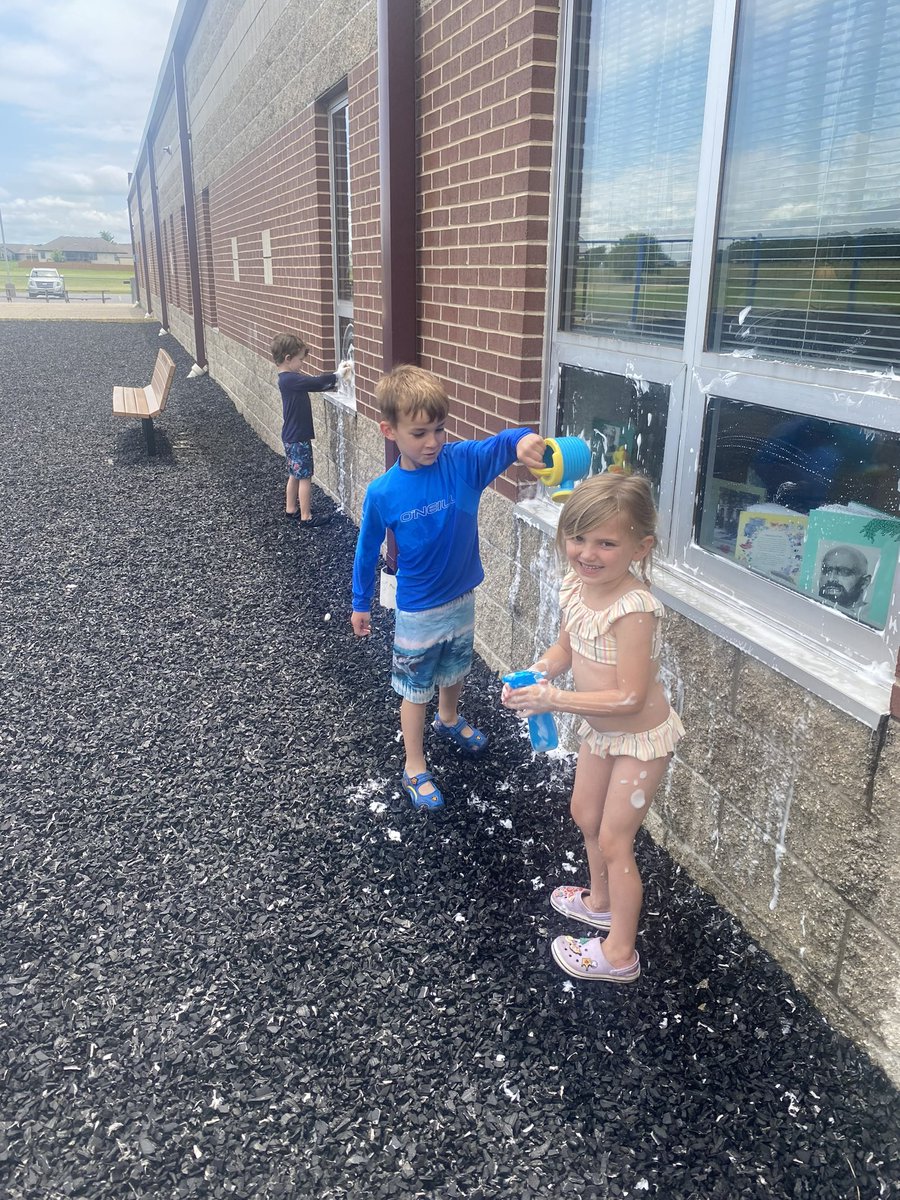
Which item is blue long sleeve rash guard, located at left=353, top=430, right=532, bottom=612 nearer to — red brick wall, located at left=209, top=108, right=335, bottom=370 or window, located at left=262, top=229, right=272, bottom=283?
red brick wall, located at left=209, top=108, right=335, bottom=370

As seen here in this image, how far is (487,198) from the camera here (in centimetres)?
384

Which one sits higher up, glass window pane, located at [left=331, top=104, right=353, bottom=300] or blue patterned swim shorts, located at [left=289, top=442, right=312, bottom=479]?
glass window pane, located at [left=331, top=104, right=353, bottom=300]

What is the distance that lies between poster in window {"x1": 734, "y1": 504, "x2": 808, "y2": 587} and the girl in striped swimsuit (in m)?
0.48

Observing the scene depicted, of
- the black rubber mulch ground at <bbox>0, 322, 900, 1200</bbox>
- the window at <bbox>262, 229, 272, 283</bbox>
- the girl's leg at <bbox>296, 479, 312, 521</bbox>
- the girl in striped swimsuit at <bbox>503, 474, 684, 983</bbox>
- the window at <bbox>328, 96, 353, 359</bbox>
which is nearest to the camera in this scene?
the black rubber mulch ground at <bbox>0, 322, 900, 1200</bbox>

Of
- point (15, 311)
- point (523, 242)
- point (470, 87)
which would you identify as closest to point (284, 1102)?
point (523, 242)

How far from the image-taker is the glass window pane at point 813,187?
207cm

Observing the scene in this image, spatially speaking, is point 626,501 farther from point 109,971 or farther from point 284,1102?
point 109,971

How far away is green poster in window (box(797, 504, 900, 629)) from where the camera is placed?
7.07 ft

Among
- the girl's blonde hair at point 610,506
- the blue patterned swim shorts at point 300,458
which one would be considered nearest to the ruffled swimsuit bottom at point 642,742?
the girl's blonde hair at point 610,506

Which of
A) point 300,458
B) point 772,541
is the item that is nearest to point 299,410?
point 300,458

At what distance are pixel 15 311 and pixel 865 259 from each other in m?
43.6

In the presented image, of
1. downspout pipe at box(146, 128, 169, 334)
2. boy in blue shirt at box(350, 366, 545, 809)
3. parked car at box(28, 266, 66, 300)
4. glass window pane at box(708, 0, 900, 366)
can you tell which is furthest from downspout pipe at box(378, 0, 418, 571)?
parked car at box(28, 266, 66, 300)

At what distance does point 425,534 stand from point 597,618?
0.99 metres

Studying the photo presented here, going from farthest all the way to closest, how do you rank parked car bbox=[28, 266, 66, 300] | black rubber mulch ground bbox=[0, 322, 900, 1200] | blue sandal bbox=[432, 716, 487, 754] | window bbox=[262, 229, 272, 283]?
1. parked car bbox=[28, 266, 66, 300]
2. window bbox=[262, 229, 272, 283]
3. blue sandal bbox=[432, 716, 487, 754]
4. black rubber mulch ground bbox=[0, 322, 900, 1200]
